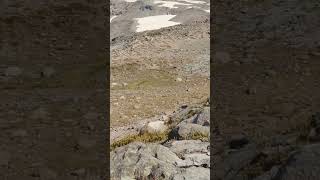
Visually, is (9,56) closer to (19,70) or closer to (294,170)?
(19,70)

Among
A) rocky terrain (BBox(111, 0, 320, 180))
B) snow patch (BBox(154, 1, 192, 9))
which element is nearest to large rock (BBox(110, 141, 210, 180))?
rocky terrain (BBox(111, 0, 320, 180))

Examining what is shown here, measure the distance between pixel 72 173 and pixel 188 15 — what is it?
2091 inches

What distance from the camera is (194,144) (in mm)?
13570

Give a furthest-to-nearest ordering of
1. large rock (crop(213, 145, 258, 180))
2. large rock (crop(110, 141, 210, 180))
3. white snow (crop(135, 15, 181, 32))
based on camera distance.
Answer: white snow (crop(135, 15, 181, 32))
large rock (crop(110, 141, 210, 180))
large rock (crop(213, 145, 258, 180))

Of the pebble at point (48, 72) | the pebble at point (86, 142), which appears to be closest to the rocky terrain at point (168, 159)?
the pebble at point (86, 142)

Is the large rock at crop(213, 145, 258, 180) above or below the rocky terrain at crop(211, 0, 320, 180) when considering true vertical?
below

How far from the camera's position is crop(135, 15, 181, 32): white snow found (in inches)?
2170

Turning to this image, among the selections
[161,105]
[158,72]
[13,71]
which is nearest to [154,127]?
[161,105]

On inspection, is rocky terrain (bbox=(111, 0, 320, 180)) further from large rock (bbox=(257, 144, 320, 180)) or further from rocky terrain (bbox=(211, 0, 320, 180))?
large rock (bbox=(257, 144, 320, 180))

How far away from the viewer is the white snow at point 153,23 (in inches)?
2170

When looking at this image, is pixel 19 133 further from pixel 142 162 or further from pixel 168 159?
pixel 168 159

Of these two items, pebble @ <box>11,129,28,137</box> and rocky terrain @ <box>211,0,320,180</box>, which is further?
rocky terrain @ <box>211,0,320,180</box>

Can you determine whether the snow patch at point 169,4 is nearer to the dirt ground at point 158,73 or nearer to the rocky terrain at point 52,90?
the dirt ground at point 158,73

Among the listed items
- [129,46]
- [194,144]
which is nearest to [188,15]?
[129,46]
